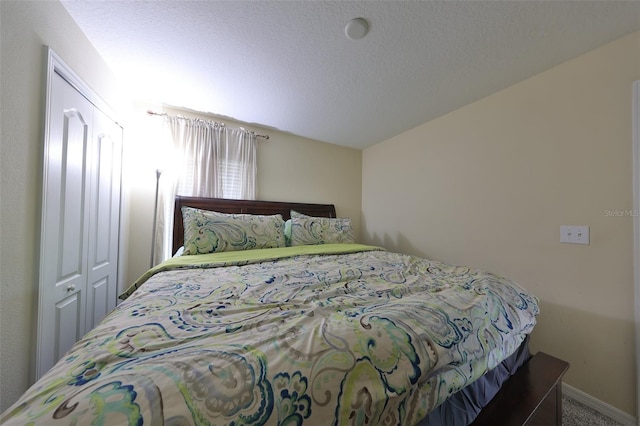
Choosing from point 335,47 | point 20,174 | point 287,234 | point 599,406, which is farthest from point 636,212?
point 20,174

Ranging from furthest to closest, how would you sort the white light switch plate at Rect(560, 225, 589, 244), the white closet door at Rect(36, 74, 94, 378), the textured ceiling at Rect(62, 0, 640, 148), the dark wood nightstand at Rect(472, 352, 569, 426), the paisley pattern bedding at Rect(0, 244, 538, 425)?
the white light switch plate at Rect(560, 225, 589, 244) < the textured ceiling at Rect(62, 0, 640, 148) < the white closet door at Rect(36, 74, 94, 378) < the dark wood nightstand at Rect(472, 352, 569, 426) < the paisley pattern bedding at Rect(0, 244, 538, 425)

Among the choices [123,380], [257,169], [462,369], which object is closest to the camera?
[123,380]

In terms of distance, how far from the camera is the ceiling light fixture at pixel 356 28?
127 cm

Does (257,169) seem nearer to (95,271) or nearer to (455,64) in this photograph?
(95,271)

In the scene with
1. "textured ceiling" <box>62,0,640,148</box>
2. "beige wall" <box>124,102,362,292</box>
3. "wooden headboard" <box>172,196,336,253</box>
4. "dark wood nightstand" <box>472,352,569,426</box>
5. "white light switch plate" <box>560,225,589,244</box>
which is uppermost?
"textured ceiling" <box>62,0,640,148</box>

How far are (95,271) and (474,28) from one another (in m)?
2.90

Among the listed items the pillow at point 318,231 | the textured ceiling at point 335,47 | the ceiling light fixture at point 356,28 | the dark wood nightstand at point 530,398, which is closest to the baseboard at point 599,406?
the dark wood nightstand at point 530,398

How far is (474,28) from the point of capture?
130 cm

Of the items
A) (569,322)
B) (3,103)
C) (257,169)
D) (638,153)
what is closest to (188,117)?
(257,169)

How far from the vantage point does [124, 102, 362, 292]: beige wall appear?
2148 mm

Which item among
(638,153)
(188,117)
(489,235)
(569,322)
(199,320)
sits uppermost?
(188,117)

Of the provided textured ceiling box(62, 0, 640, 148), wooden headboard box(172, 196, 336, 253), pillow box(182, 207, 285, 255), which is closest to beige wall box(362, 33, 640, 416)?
textured ceiling box(62, 0, 640, 148)

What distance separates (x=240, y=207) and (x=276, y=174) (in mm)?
629

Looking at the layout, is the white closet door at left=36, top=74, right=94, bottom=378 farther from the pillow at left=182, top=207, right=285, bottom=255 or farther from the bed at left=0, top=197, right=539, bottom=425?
the pillow at left=182, top=207, right=285, bottom=255
